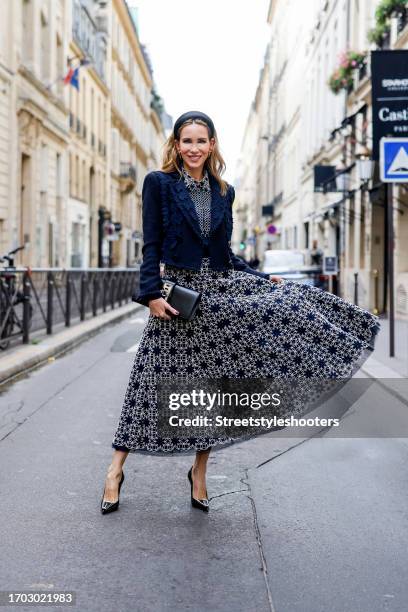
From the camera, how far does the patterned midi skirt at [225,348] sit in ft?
12.6

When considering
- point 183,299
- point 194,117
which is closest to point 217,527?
point 183,299

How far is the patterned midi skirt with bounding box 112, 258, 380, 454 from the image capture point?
3.84m

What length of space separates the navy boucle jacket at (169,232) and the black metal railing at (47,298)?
6341 millimetres

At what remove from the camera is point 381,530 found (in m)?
3.71

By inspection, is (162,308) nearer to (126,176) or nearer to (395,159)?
(395,159)

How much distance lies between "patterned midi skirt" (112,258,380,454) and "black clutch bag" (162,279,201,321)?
102mm

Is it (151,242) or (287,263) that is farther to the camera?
(287,263)

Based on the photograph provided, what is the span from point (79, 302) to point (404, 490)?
11838mm

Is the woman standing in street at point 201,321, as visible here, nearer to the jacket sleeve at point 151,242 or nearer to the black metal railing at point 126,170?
the jacket sleeve at point 151,242

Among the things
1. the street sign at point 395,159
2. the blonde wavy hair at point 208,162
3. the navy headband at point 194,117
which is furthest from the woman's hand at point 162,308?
the street sign at point 395,159

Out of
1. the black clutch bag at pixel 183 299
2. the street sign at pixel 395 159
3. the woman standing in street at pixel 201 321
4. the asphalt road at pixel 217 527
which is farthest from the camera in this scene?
the street sign at pixel 395 159

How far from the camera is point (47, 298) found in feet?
41.4

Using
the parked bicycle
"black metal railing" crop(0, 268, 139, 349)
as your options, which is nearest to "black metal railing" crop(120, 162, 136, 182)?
"black metal railing" crop(0, 268, 139, 349)

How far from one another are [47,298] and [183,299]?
30.1 ft
